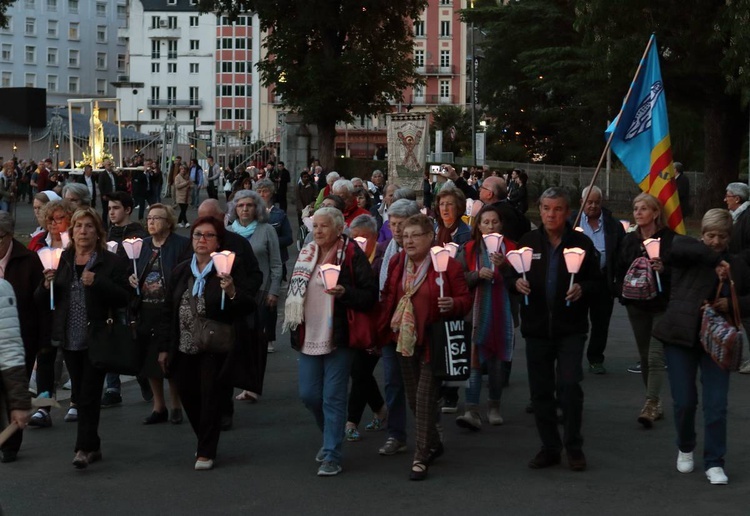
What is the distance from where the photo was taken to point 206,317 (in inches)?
334

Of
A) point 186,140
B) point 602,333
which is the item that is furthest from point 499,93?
point 602,333

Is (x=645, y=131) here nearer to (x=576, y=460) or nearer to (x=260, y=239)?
(x=260, y=239)

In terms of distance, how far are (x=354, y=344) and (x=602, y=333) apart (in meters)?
4.71

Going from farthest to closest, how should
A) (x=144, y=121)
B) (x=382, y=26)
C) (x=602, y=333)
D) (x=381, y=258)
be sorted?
(x=144, y=121) → (x=382, y=26) → (x=602, y=333) → (x=381, y=258)

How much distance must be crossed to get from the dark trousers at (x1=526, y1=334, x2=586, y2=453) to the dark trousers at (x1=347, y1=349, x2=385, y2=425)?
1.39 metres

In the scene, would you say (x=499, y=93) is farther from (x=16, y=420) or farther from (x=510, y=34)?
(x=16, y=420)

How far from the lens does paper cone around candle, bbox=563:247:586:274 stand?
8273 millimetres

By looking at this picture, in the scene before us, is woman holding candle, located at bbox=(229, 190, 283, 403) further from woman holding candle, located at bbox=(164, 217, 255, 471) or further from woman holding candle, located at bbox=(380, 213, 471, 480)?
woman holding candle, located at bbox=(380, 213, 471, 480)

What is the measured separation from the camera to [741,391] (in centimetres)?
1145

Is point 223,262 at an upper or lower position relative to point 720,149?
lower

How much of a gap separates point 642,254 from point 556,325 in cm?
163

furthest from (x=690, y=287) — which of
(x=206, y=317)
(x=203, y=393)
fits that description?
(x=203, y=393)

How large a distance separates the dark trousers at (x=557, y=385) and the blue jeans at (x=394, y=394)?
908 mm

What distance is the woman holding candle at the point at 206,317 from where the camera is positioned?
27.9 ft
